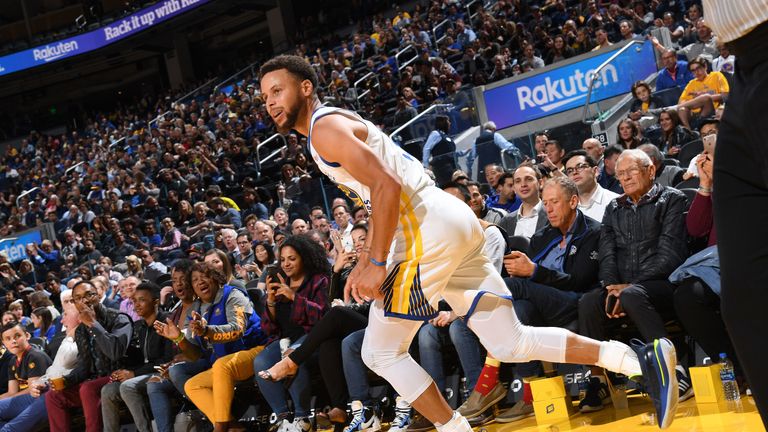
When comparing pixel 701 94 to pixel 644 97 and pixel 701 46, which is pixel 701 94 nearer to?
pixel 644 97

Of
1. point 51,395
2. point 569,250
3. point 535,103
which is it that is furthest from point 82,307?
point 535,103

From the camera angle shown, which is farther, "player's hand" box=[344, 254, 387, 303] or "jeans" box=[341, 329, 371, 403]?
"jeans" box=[341, 329, 371, 403]

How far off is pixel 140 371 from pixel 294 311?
1823 mm

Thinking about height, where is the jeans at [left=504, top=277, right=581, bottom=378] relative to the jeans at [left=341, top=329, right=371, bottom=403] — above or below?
above

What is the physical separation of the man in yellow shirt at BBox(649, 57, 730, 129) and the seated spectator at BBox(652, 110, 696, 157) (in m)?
0.21

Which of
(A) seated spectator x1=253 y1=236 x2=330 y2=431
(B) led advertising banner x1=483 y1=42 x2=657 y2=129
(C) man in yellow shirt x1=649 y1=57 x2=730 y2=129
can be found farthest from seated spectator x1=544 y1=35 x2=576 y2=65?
(A) seated spectator x1=253 y1=236 x2=330 y2=431

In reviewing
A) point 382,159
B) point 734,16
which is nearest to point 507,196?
point 382,159

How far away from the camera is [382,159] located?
3320mm

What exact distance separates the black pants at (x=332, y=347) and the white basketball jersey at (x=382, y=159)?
8.21 feet

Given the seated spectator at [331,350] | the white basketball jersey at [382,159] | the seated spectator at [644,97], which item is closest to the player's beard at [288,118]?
the white basketball jersey at [382,159]

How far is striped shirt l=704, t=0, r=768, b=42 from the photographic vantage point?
153 cm

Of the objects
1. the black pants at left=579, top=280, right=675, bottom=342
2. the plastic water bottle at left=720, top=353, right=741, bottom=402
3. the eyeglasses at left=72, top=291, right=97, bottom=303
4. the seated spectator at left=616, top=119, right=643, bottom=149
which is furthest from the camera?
the seated spectator at left=616, top=119, right=643, bottom=149

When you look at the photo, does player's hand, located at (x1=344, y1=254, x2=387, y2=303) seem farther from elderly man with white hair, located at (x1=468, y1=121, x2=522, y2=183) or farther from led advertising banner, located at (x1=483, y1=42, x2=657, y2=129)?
led advertising banner, located at (x1=483, y1=42, x2=657, y2=129)

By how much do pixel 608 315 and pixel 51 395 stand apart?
521 centimetres
